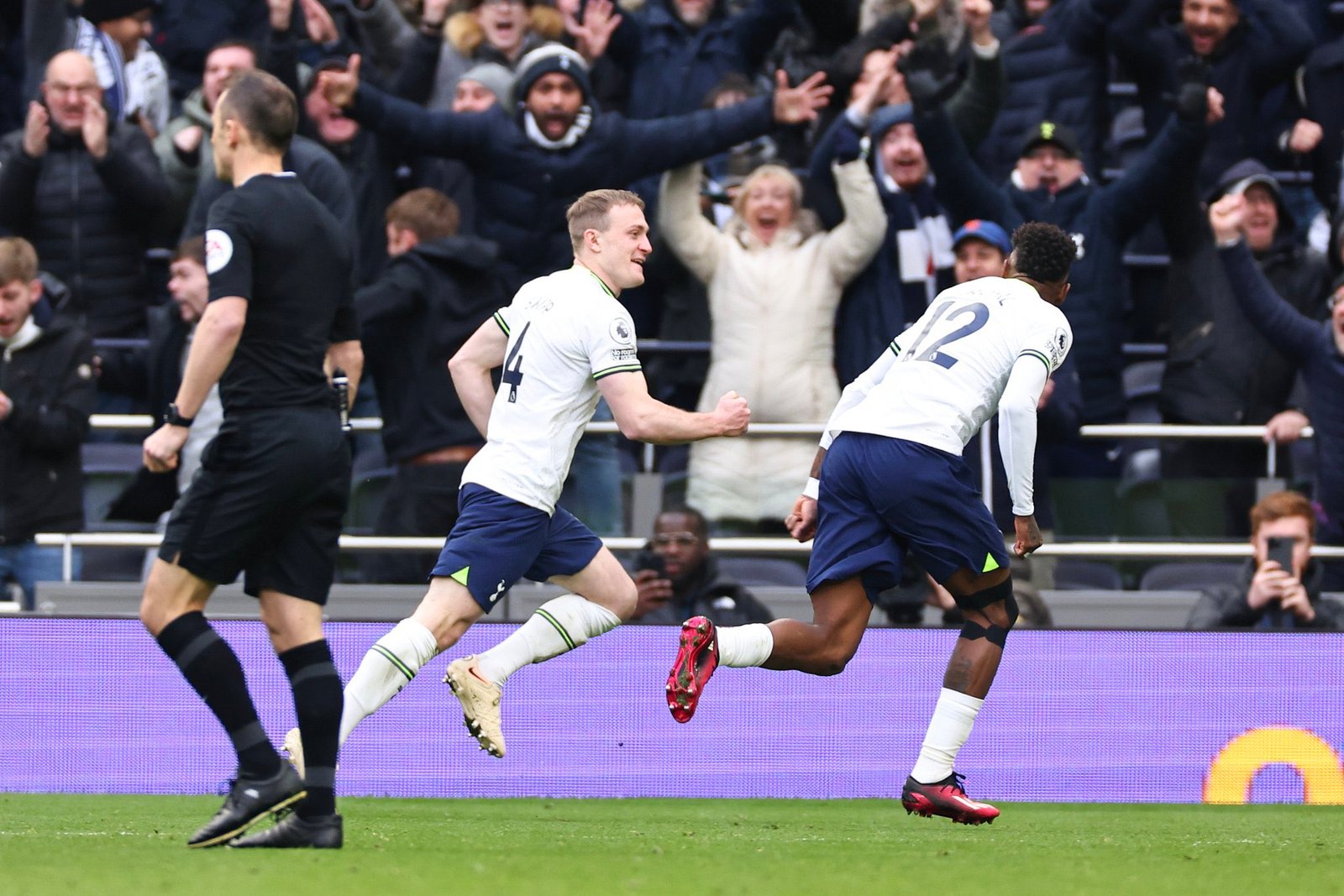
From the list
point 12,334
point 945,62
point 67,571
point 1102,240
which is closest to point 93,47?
point 12,334

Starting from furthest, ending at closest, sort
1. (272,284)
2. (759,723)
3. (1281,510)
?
(1281,510) → (759,723) → (272,284)

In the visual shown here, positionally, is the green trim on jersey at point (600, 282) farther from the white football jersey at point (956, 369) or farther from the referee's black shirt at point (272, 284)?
the referee's black shirt at point (272, 284)

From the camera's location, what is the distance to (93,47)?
1117 cm

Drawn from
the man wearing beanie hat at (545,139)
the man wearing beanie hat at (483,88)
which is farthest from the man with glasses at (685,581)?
the man wearing beanie hat at (483,88)

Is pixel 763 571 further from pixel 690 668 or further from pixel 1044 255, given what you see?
pixel 690 668

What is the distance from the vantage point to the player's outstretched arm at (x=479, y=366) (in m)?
6.92

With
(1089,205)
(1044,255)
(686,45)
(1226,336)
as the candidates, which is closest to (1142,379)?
(1226,336)

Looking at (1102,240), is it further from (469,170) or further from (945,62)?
(469,170)

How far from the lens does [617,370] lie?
632 cm

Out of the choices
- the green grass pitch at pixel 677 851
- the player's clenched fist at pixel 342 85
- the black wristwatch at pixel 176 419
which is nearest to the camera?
the green grass pitch at pixel 677 851

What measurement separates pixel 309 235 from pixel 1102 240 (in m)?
5.75

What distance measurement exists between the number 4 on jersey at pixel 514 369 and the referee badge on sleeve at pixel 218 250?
130 centimetres

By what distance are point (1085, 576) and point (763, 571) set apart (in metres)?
1.63

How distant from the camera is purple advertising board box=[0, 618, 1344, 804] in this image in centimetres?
880
